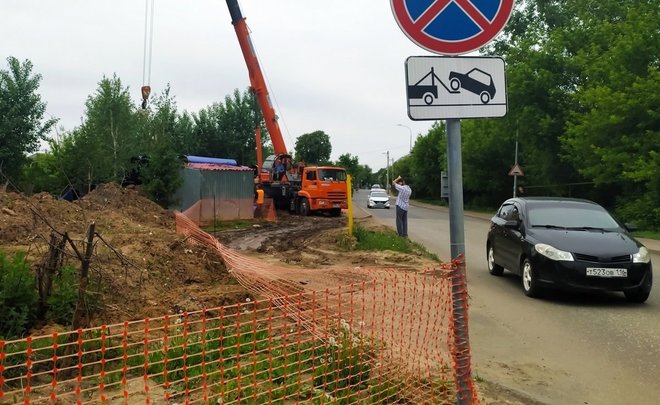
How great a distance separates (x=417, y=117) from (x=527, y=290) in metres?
6.77

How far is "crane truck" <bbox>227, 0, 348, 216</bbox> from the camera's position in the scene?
2564 centimetres

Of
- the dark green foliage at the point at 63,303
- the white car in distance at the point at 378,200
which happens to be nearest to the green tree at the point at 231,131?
the white car in distance at the point at 378,200

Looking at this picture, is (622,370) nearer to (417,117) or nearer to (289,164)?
(417,117)

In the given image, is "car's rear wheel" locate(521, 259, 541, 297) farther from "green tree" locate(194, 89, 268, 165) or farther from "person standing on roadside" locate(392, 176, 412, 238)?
"green tree" locate(194, 89, 268, 165)

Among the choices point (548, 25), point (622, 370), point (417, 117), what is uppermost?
point (548, 25)

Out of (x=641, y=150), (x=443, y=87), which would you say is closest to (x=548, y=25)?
(x=641, y=150)

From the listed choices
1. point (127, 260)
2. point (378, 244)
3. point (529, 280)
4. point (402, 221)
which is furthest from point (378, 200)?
point (127, 260)

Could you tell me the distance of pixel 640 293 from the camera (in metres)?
8.34

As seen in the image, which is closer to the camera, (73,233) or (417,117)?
(417,117)

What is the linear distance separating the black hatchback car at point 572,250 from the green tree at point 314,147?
86999 mm

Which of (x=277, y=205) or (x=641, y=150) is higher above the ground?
(x=641, y=150)

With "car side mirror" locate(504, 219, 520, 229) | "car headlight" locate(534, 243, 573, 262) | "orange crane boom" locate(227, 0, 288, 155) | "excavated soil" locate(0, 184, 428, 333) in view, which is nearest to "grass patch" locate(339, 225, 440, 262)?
"excavated soil" locate(0, 184, 428, 333)

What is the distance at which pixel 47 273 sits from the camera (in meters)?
5.47

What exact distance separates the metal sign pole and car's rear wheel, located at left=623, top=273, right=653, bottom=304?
19.6 feet
